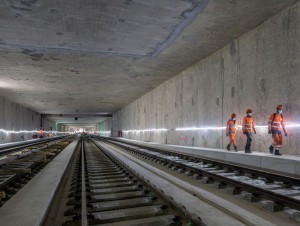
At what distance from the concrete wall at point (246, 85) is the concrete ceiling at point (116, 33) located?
59 cm

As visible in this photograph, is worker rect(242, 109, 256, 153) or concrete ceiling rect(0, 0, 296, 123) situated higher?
concrete ceiling rect(0, 0, 296, 123)

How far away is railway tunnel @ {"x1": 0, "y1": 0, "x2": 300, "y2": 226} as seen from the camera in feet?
15.2

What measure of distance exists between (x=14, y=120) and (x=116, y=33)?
25500 mm

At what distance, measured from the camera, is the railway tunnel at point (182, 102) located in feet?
15.2

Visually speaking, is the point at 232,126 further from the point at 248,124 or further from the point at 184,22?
the point at 184,22

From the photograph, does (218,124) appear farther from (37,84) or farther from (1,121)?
(1,121)

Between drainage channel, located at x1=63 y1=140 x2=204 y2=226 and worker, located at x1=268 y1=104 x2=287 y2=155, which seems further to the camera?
worker, located at x1=268 y1=104 x2=287 y2=155

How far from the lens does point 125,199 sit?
5281mm

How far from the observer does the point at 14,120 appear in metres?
30.4

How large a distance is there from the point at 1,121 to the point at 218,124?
69.8 feet

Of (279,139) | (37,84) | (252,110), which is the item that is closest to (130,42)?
(252,110)

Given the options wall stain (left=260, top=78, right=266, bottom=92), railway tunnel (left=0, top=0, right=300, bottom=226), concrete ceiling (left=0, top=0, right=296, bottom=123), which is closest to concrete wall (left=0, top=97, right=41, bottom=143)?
concrete ceiling (left=0, top=0, right=296, bottom=123)

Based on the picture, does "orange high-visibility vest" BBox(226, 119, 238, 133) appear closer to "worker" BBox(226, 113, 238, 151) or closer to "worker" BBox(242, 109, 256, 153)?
"worker" BBox(226, 113, 238, 151)

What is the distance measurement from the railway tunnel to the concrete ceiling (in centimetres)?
5
